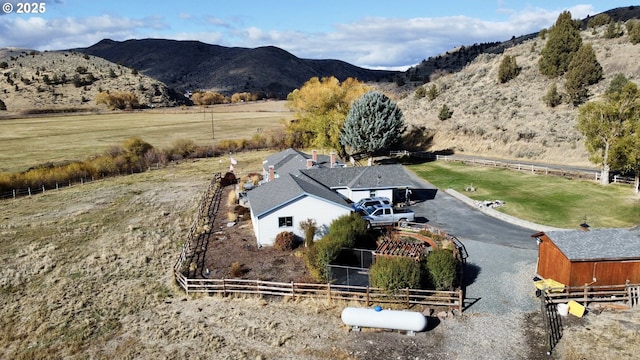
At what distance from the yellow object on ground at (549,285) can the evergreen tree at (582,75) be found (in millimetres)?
53806

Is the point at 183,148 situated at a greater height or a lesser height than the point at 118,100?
lesser

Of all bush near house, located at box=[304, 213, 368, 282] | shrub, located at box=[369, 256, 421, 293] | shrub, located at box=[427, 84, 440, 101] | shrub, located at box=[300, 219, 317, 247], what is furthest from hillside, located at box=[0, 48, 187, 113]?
shrub, located at box=[369, 256, 421, 293]

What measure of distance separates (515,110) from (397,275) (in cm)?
6051

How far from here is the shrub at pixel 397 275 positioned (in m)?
22.5

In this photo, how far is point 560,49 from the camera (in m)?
76.7

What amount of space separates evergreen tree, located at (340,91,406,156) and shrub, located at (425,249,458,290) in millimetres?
35529

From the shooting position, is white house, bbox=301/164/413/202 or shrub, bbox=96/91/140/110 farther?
shrub, bbox=96/91/140/110

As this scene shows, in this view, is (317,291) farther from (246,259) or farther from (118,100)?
(118,100)

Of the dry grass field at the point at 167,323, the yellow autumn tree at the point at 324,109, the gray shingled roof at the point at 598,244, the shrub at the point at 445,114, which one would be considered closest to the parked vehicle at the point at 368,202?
the dry grass field at the point at 167,323

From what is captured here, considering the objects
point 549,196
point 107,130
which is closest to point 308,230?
point 549,196

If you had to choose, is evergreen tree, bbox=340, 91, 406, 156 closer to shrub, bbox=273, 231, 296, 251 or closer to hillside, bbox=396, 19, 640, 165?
hillside, bbox=396, 19, 640, 165

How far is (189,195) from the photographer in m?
49.4

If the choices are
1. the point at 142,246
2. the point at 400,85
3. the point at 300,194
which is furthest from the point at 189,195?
the point at 400,85

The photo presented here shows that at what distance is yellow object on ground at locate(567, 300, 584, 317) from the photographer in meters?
20.8
